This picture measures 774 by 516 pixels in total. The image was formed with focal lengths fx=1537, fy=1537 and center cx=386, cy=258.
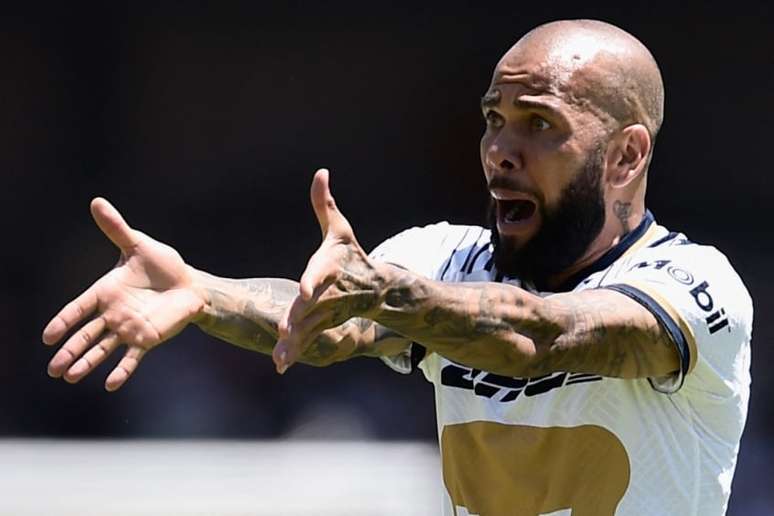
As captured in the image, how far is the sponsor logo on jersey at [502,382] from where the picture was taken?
111 inches

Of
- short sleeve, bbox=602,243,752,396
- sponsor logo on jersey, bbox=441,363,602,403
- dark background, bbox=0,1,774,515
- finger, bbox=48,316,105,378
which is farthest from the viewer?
dark background, bbox=0,1,774,515

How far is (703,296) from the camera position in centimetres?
276

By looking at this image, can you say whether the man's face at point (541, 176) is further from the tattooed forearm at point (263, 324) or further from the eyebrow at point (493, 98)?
the tattooed forearm at point (263, 324)

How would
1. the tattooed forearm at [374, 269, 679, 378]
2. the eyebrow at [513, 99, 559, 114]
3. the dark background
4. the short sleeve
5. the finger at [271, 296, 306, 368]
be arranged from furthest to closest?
the dark background → the eyebrow at [513, 99, 559, 114] → the short sleeve → the tattooed forearm at [374, 269, 679, 378] → the finger at [271, 296, 306, 368]

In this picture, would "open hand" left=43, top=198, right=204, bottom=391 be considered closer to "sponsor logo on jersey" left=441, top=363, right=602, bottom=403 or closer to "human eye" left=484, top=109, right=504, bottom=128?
"sponsor logo on jersey" left=441, top=363, right=602, bottom=403

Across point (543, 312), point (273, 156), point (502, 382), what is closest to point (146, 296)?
point (543, 312)

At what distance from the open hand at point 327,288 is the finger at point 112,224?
310mm

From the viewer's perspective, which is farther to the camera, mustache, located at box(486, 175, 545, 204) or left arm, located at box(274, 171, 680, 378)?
mustache, located at box(486, 175, 545, 204)

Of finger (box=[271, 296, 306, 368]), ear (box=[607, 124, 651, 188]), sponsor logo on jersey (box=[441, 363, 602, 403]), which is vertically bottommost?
sponsor logo on jersey (box=[441, 363, 602, 403])

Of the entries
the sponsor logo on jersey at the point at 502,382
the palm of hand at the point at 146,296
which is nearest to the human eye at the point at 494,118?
the sponsor logo on jersey at the point at 502,382

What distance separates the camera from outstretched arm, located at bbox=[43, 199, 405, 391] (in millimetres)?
2338

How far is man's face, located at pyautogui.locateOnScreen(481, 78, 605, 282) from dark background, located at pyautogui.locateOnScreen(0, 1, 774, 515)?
2.60 metres

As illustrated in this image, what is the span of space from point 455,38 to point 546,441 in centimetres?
296

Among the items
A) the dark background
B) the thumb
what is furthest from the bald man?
the dark background
